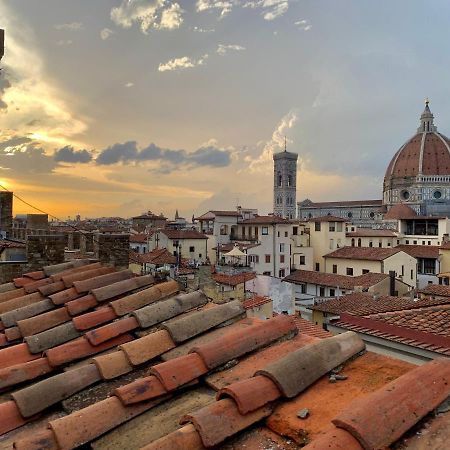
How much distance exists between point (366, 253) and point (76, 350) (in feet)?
126

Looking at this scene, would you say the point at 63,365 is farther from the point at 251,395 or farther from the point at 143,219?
the point at 143,219

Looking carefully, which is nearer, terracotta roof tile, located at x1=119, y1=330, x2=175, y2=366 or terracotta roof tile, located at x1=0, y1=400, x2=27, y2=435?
terracotta roof tile, located at x1=0, y1=400, x2=27, y2=435

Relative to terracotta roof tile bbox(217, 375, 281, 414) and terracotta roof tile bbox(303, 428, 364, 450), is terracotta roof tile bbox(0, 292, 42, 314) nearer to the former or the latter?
terracotta roof tile bbox(217, 375, 281, 414)

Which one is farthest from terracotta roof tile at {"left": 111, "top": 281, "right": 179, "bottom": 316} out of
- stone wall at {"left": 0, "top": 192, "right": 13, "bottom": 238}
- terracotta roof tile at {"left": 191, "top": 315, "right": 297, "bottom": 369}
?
stone wall at {"left": 0, "top": 192, "right": 13, "bottom": 238}

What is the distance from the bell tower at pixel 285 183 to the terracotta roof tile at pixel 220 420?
386 feet

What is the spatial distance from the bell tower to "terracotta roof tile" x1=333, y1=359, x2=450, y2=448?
118 m

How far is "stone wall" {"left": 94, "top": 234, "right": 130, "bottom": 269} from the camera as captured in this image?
7.02 metres

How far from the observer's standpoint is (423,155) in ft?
347

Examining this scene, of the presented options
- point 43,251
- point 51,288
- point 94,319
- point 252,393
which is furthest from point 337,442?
point 43,251

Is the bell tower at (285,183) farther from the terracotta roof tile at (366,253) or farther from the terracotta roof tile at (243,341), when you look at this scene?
the terracotta roof tile at (243,341)

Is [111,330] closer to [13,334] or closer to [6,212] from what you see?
[13,334]

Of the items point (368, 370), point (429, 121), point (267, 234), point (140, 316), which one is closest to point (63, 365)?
point (140, 316)

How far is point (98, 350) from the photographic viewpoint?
3867 millimetres

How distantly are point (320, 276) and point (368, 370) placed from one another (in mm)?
33750
